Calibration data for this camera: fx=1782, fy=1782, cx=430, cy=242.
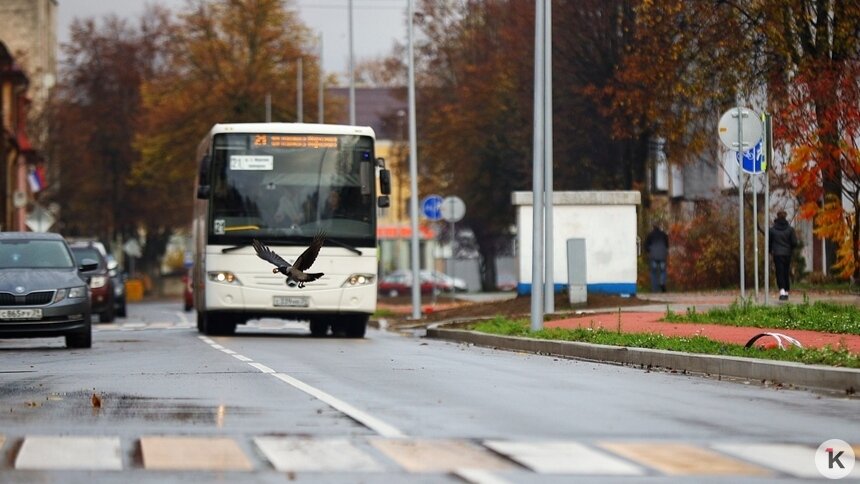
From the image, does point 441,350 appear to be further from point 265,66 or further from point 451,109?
point 265,66

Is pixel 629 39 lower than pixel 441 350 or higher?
higher

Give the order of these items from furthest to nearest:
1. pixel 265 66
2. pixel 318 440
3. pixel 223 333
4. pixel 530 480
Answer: pixel 265 66
pixel 223 333
pixel 318 440
pixel 530 480

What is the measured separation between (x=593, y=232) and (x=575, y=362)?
47.4ft

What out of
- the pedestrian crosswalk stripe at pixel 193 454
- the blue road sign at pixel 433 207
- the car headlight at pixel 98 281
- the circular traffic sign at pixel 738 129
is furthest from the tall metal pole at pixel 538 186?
the car headlight at pixel 98 281

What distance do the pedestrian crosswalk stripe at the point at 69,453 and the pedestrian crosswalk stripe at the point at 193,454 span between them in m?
0.19

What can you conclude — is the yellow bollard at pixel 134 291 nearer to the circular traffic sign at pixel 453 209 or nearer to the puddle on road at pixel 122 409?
the circular traffic sign at pixel 453 209

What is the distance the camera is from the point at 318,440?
10.6 m

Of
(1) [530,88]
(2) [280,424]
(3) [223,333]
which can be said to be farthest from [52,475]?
(1) [530,88]

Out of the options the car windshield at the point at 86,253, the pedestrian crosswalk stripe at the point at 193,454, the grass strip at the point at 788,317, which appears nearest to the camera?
the pedestrian crosswalk stripe at the point at 193,454

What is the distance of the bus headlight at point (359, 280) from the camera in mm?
28125

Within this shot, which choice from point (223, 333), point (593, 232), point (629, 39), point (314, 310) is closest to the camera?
point (314, 310)

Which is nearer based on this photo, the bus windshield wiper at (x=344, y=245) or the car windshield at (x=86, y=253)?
the bus windshield wiper at (x=344, y=245)

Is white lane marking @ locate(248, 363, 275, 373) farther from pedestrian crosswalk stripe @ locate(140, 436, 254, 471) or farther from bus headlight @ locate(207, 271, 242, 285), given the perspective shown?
bus headlight @ locate(207, 271, 242, 285)

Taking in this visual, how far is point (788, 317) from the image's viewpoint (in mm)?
23125
